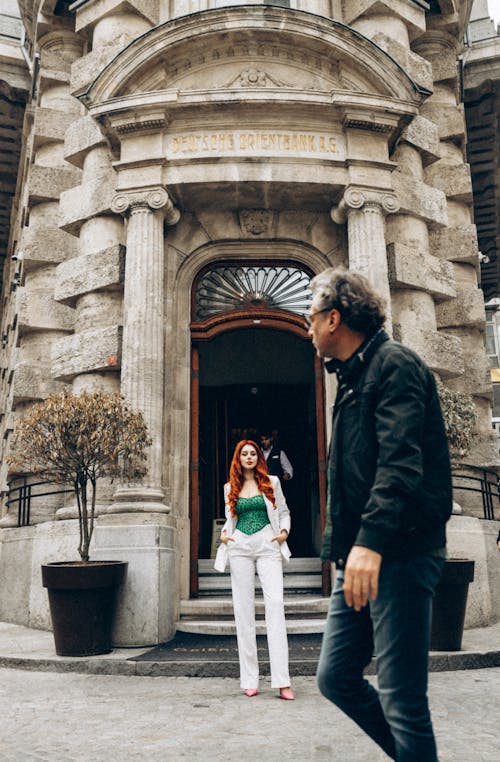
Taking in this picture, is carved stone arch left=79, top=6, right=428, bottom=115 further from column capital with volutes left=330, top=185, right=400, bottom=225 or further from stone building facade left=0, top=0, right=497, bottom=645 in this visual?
column capital with volutes left=330, top=185, right=400, bottom=225

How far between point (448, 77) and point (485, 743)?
11.8 metres

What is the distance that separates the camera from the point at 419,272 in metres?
11.0

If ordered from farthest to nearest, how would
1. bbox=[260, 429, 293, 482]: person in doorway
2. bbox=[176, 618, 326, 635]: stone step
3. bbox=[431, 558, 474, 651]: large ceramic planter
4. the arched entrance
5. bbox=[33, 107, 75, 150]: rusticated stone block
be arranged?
the arched entrance
bbox=[33, 107, 75, 150]: rusticated stone block
bbox=[260, 429, 293, 482]: person in doorway
bbox=[176, 618, 326, 635]: stone step
bbox=[431, 558, 474, 651]: large ceramic planter

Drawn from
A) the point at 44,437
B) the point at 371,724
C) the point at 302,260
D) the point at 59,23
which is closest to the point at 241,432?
the point at 302,260

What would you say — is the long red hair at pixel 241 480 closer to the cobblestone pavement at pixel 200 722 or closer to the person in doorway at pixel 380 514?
the cobblestone pavement at pixel 200 722

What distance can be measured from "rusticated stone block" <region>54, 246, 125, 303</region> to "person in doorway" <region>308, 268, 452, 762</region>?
7.91 m

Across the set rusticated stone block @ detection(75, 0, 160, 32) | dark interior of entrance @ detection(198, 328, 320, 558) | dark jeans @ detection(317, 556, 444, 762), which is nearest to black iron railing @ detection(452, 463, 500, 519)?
dark interior of entrance @ detection(198, 328, 320, 558)

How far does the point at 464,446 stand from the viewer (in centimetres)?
954

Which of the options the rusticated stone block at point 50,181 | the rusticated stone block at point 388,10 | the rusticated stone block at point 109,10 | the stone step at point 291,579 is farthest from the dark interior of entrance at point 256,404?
the rusticated stone block at point 109,10

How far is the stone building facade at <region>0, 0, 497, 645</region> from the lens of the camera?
10133 millimetres

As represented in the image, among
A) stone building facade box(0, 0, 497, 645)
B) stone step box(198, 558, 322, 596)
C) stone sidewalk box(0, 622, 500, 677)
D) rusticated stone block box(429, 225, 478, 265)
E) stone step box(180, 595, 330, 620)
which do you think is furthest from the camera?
rusticated stone block box(429, 225, 478, 265)

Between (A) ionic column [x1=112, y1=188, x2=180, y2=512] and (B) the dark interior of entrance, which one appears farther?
(B) the dark interior of entrance

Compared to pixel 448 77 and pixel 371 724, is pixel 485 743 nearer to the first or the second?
pixel 371 724

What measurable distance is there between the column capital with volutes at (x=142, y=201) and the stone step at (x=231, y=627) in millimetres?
5588
